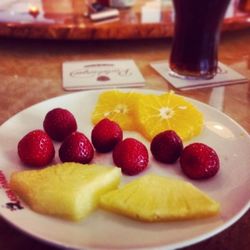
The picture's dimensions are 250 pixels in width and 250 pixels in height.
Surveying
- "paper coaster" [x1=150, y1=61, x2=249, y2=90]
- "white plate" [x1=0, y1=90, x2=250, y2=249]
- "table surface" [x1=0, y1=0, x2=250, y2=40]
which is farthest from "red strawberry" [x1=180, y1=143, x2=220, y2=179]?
"table surface" [x1=0, y1=0, x2=250, y2=40]

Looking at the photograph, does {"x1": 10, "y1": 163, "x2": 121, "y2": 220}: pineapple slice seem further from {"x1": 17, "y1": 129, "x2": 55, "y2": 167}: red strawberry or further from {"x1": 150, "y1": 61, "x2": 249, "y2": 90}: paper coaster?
{"x1": 150, "y1": 61, "x2": 249, "y2": 90}: paper coaster

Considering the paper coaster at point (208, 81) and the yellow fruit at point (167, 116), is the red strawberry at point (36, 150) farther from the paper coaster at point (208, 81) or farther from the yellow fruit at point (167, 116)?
the paper coaster at point (208, 81)

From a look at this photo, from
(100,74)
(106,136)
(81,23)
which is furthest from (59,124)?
(81,23)

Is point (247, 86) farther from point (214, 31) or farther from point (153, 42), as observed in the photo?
point (153, 42)

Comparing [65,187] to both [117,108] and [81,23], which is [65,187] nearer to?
[117,108]

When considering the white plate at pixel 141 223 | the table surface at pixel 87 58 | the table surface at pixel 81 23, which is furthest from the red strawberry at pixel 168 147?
the table surface at pixel 81 23

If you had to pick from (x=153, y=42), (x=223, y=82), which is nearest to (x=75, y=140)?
(x=223, y=82)
